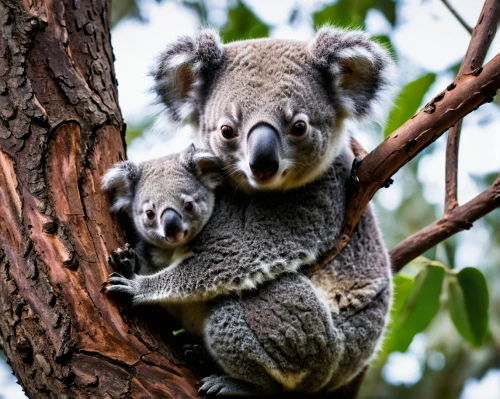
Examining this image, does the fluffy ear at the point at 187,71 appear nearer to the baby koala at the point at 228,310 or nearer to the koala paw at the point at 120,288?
the baby koala at the point at 228,310

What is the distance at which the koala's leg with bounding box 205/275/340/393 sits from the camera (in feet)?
9.56

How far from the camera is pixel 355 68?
328cm

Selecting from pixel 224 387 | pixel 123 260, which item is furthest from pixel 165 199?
pixel 224 387

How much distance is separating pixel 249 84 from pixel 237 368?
59.4 inches

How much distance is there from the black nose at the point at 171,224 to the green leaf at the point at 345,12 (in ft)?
6.71

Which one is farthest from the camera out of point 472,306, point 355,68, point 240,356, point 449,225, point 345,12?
point 345,12

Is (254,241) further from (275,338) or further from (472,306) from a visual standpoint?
(472,306)

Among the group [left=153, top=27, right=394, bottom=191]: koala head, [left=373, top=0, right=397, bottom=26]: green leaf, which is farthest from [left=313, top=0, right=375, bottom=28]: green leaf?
[left=153, top=27, right=394, bottom=191]: koala head

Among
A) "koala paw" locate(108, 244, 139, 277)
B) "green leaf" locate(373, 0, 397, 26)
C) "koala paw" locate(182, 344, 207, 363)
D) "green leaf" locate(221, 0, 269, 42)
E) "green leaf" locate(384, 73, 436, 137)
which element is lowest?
"koala paw" locate(182, 344, 207, 363)

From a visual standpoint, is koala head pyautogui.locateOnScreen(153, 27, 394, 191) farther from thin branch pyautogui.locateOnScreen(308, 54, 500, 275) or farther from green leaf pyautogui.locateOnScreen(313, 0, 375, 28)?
green leaf pyautogui.locateOnScreen(313, 0, 375, 28)

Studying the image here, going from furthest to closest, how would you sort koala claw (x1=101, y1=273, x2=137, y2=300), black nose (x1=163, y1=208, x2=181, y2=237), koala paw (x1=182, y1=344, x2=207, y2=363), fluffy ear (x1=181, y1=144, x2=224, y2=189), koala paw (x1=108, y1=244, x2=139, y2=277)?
fluffy ear (x1=181, y1=144, x2=224, y2=189) → black nose (x1=163, y1=208, x2=181, y2=237) → koala paw (x1=182, y1=344, x2=207, y2=363) → koala paw (x1=108, y1=244, x2=139, y2=277) → koala claw (x1=101, y1=273, x2=137, y2=300)

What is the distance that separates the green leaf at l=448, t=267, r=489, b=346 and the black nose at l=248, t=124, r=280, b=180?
153 centimetres

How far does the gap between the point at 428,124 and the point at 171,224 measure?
1398mm

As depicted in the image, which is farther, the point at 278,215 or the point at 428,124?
the point at 278,215
